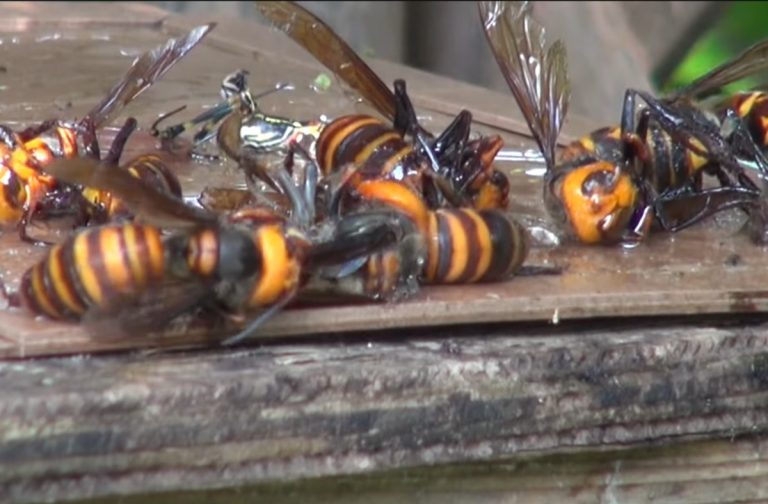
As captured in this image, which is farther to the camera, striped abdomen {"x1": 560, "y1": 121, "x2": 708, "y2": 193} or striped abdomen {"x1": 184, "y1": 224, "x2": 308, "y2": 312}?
striped abdomen {"x1": 560, "y1": 121, "x2": 708, "y2": 193}

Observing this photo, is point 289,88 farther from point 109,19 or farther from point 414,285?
point 414,285

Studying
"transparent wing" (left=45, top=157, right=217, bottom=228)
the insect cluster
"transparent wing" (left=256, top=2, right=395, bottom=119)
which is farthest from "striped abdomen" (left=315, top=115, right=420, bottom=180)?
"transparent wing" (left=45, top=157, right=217, bottom=228)

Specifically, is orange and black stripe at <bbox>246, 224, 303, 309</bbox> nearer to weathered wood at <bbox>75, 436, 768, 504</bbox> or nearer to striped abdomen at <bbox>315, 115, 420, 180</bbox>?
weathered wood at <bbox>75, 436, 768, 504</bbox>

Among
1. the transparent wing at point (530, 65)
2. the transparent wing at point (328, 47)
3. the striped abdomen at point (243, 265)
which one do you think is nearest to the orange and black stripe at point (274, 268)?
the striped abdomen at point (243, 265)

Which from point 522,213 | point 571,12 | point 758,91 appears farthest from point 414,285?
point 571,12

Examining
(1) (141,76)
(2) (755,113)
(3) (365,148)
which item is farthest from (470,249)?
(2) (755,113)

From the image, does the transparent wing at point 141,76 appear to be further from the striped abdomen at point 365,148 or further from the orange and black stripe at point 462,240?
the orange and black stripe at point 462,240
